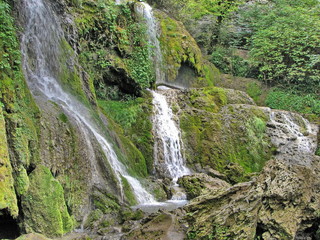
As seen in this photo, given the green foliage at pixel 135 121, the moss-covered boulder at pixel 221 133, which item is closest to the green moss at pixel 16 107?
the green foliage at pixel 135 121

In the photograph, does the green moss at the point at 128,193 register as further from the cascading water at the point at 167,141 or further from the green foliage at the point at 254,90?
the green foliage at the point at 254,90

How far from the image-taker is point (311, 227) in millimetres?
5633

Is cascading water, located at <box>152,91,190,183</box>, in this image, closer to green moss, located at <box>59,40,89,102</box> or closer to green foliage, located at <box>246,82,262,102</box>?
green moss, located at <box>59,40,89,102</box>

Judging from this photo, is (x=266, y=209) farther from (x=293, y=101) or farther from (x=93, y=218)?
(x=293, y=101)

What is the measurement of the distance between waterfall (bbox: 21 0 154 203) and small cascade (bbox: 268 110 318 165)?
842 cm

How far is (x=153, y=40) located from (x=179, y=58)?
77.3 inches

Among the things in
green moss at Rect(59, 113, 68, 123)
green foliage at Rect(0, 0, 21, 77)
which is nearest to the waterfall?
green moss at Rect(59, 113, 68, 123)

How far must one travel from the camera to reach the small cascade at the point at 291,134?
14922 mm

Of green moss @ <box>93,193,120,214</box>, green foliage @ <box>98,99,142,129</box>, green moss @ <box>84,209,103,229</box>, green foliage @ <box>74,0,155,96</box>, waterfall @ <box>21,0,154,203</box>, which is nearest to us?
green moss @ <box>84,209,103,229</box>

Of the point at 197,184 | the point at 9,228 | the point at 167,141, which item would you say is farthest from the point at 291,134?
the point at 9,228

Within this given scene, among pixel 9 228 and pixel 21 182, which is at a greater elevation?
pixel 21 182

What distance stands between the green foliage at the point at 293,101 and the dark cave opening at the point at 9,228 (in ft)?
58.4

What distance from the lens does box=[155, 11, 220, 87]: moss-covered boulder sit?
19.2 metres

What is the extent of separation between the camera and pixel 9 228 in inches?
228
